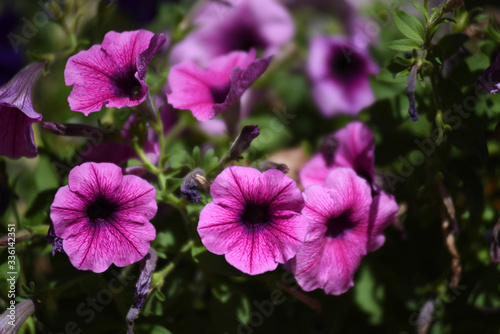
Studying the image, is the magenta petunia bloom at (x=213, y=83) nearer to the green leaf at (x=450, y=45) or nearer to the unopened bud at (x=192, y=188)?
the unopened bud at (x=192, y=188)

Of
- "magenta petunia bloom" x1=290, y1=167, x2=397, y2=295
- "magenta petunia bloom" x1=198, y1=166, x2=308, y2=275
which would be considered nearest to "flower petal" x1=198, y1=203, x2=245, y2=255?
"magenta petunia bloom" x1=198, y1=166, x2=308, y2=275

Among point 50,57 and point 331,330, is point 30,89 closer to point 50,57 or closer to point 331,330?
point 50,57

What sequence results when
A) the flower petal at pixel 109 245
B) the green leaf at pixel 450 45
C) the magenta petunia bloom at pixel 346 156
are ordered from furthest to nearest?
the magenta petunia bloom at pixel 346 156 → the green leaf at pixel 450 45 → the flower petal at pixel 109 245

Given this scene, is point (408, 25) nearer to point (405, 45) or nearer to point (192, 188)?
point (405, 45)

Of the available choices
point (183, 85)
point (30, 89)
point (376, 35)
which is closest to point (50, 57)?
point (30, 89)

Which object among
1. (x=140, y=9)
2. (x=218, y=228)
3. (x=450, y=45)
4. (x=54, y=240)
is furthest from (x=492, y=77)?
(x=140, y=9)

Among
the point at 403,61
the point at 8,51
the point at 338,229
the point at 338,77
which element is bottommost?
the point at 8,51

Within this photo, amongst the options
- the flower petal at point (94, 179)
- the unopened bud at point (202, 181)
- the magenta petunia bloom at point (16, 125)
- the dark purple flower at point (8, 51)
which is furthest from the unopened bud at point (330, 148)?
the dark purple flower at point (8, 51)
